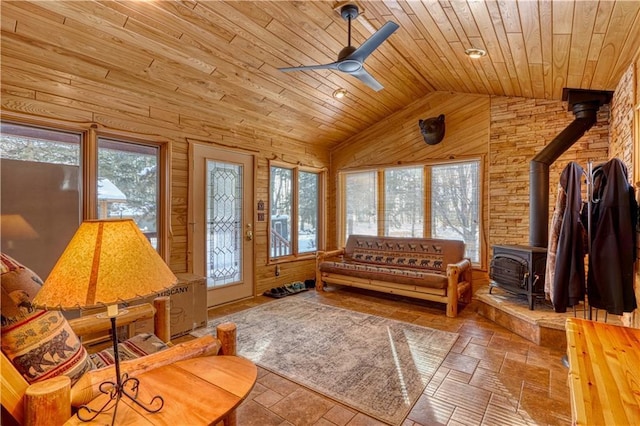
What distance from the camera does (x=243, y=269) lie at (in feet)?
15.0

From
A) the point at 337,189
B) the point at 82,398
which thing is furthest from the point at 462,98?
the point at 82,398

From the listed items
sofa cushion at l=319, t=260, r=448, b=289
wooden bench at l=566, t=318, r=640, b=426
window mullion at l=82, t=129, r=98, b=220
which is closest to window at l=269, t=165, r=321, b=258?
sofa cushion at l=319, t=260, r=448, b=289

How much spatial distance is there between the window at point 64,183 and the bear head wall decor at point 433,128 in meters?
3.76

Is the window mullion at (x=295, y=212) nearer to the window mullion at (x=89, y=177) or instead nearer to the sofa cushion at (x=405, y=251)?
the sofa cushion at (x=405, y=251)

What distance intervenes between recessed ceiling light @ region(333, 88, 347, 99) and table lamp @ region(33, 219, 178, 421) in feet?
12.0

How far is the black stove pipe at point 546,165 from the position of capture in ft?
11.4

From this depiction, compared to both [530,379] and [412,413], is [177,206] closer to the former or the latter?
[412,413]

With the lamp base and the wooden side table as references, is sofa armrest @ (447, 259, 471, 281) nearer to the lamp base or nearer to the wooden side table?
the wooden side table

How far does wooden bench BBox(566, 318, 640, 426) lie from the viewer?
0.98 m

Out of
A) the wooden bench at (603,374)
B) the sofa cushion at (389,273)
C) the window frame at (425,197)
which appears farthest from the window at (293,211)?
the wooden bench at (603,374)

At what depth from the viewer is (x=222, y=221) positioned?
14.2ft

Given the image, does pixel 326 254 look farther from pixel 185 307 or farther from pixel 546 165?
pixel 546 165

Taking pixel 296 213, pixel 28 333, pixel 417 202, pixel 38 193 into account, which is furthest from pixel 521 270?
pixel 38 193

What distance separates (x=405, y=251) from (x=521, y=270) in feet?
5.54
